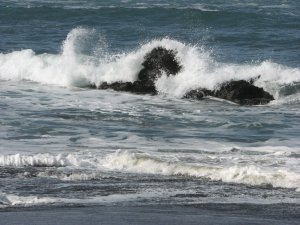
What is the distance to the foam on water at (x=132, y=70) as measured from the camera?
21406mm

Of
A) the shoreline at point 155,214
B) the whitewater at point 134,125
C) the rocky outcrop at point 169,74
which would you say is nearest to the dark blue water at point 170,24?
the whitewater at point 134,125

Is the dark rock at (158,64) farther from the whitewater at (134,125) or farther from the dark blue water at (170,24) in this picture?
the dark blue water at (170,24)

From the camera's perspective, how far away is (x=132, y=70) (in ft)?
73.2

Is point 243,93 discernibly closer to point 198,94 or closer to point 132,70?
point 198,94

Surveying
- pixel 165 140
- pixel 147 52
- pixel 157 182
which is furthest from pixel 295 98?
pixel 157 182

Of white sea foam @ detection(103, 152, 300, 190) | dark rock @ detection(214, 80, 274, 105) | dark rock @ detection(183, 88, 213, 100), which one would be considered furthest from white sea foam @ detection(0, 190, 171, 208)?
dark rock @ detection(183, 88, 213, 100)

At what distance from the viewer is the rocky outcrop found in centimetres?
2008

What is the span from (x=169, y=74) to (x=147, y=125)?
5.30 meters

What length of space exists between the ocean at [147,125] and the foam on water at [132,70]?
0.13ft

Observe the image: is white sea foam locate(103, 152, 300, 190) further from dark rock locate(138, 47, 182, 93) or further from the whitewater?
dark rock locate(138, 47, 182, 93)

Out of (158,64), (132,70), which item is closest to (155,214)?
(158,64)

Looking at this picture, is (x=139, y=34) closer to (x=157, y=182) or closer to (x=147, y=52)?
(x=147, y=52)

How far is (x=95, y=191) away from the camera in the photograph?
11.1 metres

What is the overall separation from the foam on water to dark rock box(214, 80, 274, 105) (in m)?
0.35
